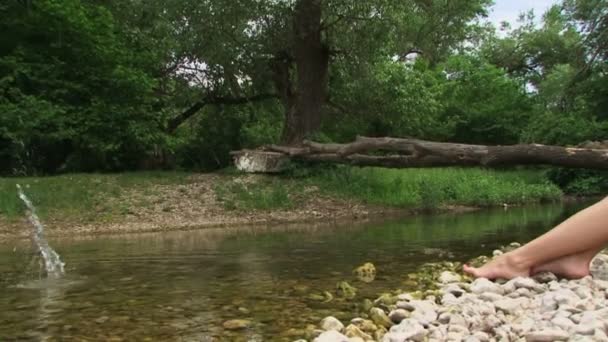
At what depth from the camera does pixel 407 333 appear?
4.84m

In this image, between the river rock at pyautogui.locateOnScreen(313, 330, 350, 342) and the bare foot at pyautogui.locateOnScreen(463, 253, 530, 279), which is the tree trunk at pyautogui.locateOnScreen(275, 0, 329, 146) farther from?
the river rock at pyautogui.locateOnScreen(313, 330, 350, 342)

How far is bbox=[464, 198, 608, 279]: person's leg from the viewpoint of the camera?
646cm

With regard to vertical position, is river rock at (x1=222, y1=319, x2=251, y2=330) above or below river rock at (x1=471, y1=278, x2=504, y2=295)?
below

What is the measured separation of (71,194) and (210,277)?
10510 millimetres

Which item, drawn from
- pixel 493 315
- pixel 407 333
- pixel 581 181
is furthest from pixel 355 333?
pixel 581 181

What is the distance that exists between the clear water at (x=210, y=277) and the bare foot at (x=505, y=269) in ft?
3.83

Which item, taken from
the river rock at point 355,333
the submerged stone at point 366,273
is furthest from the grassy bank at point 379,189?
the river rock at point 355,333

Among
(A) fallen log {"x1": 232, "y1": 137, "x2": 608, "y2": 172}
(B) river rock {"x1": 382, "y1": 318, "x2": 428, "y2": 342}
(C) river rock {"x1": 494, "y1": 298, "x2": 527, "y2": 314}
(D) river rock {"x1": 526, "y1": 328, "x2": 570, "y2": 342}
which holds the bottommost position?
(B) river rock {"x1": 382, "y1": 318, "x2": 428, "y2": 342}

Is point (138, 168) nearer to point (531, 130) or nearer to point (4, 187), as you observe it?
point (4, 187)

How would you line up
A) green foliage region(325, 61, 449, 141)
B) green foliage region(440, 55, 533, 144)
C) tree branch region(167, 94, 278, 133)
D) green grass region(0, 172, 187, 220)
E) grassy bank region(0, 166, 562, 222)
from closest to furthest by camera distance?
green grass region(0, 172, 187, 220), grassy bank region(0, 166, 562, 222), green foliage region(325, 61, 449, 141), tree branch region(167, 94, 278, 133), green foliage region(440, 55, 533, 144)

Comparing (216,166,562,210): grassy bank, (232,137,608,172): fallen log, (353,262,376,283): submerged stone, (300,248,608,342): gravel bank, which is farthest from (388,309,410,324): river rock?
(216,166,562,210): grassy bank

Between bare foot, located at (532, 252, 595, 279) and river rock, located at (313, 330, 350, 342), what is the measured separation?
287 centimetres

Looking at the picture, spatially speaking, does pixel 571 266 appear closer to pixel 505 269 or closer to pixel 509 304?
pixel 505 269

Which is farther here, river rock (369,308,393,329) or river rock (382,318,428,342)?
river rock (369,308,393,329)
